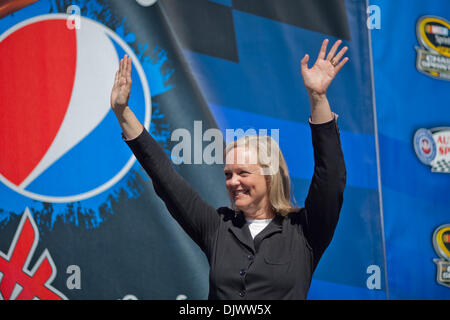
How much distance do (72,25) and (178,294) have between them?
55.8 inches

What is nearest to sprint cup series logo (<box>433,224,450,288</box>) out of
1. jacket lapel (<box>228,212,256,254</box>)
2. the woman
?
the woman

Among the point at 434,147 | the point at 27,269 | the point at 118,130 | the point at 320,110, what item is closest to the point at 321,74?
the point at 320,110

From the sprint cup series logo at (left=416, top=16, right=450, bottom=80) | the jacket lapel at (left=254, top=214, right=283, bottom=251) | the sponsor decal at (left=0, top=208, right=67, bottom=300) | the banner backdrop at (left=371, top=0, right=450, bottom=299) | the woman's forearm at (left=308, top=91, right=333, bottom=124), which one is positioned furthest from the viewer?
the sprint cup series logo at (left=416, top=16, right=450, bottom=80)

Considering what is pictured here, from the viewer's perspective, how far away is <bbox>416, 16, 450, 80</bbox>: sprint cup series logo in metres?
2.60

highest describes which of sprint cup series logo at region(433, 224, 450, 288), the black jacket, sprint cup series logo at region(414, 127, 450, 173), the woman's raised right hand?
the woman's raised right hand

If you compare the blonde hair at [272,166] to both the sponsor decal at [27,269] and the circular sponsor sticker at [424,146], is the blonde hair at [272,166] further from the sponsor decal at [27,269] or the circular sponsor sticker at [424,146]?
the circular sponsor sticker at [424,146]

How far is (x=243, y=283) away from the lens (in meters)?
1.34

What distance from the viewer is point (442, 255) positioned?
2545 mm

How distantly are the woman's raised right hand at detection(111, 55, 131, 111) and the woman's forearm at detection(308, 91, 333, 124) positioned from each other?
0.59 meters

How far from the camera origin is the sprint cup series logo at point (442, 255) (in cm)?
254

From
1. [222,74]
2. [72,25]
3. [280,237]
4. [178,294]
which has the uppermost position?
[72,25]

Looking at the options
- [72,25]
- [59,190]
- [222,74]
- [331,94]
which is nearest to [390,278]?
[331,94]

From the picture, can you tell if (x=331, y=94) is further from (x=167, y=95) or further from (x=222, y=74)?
(x=167, y=95)

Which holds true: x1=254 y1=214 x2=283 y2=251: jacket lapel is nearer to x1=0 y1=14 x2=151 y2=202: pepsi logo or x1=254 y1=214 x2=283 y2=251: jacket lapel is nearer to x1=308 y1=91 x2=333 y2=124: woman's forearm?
x1=308 y1=91 x2=333 y2=124: woman's forearm
